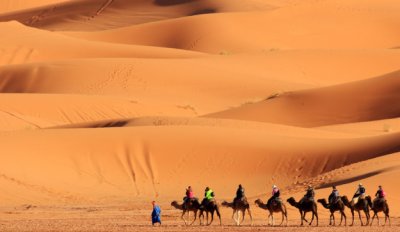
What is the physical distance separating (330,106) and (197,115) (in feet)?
Result: 23.5

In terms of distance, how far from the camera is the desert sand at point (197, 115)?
32906 mm

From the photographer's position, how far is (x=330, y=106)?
5606 cm

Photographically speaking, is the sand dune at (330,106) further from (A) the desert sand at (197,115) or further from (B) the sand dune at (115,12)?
(B) the sand dune at (115,12)

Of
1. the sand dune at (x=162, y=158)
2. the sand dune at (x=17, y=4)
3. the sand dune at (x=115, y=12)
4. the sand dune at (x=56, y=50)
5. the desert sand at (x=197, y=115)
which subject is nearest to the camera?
the desert sand at (x=197, y=115)

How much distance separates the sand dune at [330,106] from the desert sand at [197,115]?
0.10m

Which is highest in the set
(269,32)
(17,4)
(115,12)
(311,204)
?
(17,4)

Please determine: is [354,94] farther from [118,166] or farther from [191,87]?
[118,166]

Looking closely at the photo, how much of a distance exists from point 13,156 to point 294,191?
9796 mm

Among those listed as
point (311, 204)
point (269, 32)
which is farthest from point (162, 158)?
point (269, 32)

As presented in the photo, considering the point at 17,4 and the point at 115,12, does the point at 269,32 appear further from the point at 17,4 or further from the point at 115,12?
the point at 17,4

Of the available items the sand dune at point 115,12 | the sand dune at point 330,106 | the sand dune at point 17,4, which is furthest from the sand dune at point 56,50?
the sand dune at point 17,4

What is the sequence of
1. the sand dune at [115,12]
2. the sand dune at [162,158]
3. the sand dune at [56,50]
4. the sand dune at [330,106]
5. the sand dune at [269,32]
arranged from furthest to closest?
1. the sand dune at [115,12]
2. the sand dune at [269,32]
3. the sand dune at [56,50]
4. the sand dune at [330,106]
5. the sand dune at [162,158]

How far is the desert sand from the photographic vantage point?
32906mm

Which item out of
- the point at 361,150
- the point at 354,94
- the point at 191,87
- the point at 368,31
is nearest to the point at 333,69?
the point at 191,87
